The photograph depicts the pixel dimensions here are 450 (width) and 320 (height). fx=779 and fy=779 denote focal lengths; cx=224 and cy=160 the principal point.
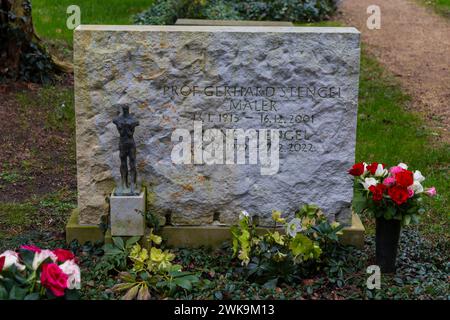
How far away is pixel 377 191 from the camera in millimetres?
5309

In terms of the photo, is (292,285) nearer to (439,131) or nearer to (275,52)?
(275,52)

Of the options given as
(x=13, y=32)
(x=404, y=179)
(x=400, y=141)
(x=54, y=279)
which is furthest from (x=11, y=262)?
(x=13, y=32)

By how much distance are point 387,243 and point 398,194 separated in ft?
1.50

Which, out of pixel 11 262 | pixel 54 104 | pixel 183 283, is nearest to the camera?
pixel 11 262

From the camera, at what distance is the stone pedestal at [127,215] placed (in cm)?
568

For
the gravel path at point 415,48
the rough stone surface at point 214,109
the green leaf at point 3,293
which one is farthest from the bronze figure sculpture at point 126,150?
the gravel path at point 415,48

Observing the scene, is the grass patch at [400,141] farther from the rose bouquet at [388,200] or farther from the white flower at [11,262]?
the white flower at [11,262]

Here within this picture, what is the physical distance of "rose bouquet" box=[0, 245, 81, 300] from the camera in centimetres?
436

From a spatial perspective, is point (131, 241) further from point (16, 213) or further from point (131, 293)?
point (16, 213)

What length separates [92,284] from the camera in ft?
17.4

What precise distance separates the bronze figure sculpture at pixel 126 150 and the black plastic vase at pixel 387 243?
1.80 m

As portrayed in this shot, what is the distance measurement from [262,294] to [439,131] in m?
5.28
